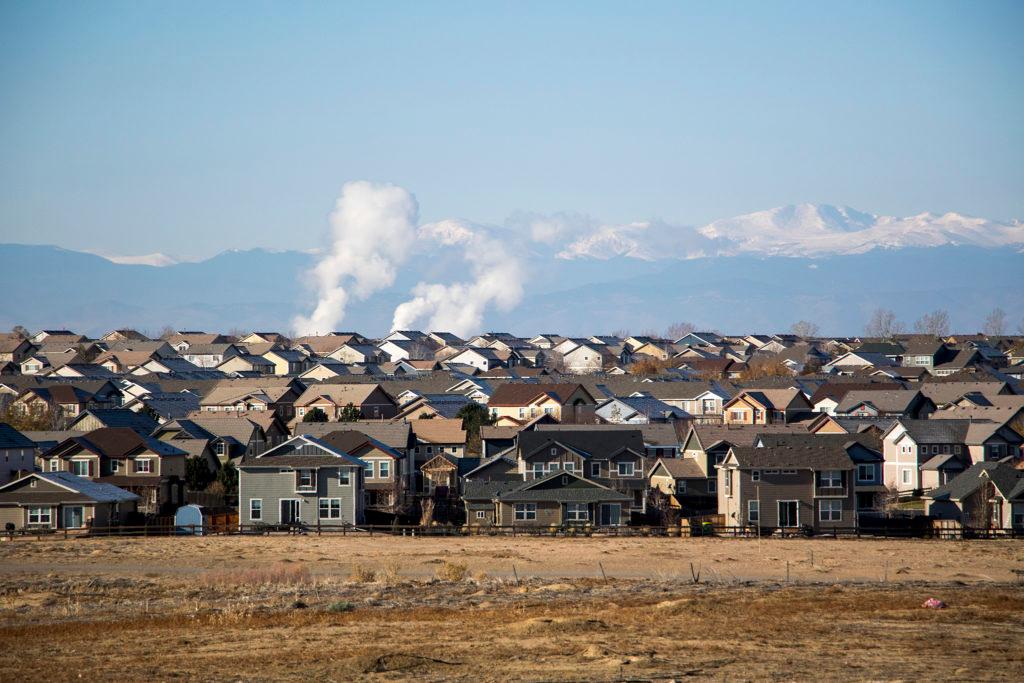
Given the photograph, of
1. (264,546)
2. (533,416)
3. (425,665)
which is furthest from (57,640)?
(533,416)

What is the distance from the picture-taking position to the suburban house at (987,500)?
51.7 m

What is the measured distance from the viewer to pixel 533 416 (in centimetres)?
8375

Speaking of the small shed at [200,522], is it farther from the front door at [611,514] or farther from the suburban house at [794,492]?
the suburban house at [794,492]

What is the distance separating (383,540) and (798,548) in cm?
1417

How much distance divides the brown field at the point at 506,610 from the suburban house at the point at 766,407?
40.2 meters

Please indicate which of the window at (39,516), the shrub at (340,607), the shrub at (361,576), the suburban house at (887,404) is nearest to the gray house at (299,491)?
the window at (39,516)

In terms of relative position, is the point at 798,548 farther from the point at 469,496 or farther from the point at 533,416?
the point at 533,416

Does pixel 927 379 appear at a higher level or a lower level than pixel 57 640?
higher

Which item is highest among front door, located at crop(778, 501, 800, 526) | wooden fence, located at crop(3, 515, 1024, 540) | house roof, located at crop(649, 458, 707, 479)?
house roof, located at crop(649, 458, 707, 479)

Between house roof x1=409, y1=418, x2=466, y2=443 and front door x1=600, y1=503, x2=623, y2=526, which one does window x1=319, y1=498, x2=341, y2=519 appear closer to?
front door x1=600, y1=503, x2=623, y2=526

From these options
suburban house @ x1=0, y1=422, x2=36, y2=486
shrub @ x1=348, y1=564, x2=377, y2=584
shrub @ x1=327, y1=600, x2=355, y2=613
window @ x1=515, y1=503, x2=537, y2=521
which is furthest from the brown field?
suburban house @ x1=0, y1=422, x2=36, y2=486

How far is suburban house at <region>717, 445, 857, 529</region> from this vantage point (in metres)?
51.2

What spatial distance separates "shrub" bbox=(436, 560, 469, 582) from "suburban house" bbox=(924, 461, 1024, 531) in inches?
909

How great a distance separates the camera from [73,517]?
4950cm
